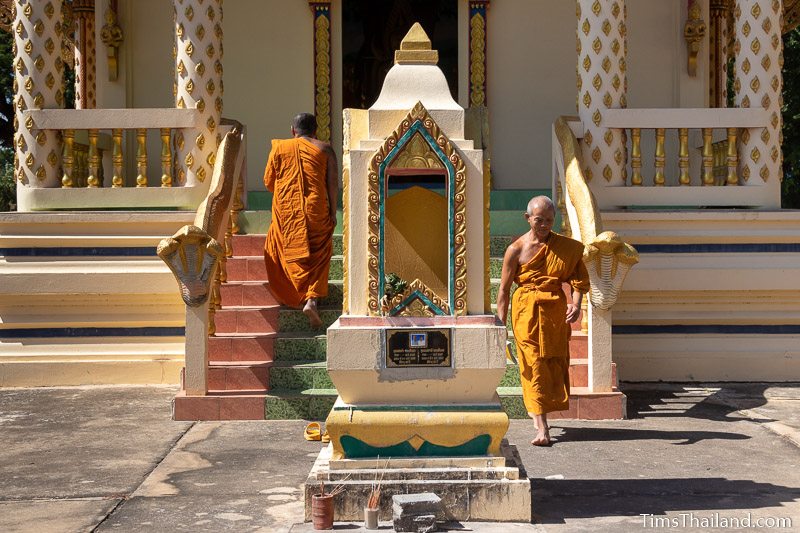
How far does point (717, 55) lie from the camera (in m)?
14.1

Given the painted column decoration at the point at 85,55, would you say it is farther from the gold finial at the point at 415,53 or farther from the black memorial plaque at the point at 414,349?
the black memorial plaque at the point at 414,349

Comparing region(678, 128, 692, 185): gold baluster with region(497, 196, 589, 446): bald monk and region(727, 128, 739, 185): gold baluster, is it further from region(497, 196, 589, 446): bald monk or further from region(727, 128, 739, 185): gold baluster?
region(497, 196, 589, 446): bald monk

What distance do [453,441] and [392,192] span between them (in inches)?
57.4

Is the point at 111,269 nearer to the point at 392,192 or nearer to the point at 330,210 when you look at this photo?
the point at 330,210

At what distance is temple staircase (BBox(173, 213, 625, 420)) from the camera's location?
8.68 m

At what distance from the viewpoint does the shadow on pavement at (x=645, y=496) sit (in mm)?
6008

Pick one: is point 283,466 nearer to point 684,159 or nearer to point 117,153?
point 117,153

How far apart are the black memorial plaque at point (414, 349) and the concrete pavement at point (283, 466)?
86cm

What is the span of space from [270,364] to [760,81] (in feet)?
17.6

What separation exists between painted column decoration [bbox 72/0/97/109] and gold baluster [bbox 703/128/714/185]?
752 centimetres

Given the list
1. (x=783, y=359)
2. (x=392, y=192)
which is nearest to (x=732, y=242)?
(x=783, y=359)

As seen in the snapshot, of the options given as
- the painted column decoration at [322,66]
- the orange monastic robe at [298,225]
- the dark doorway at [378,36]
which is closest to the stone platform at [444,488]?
the orange monastic robe at [298,225]

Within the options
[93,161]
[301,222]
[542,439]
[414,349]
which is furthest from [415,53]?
[93,161]

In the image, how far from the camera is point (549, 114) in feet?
43.3
